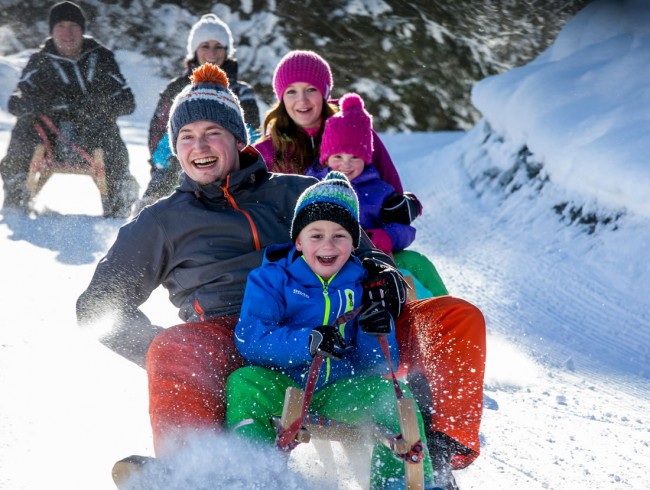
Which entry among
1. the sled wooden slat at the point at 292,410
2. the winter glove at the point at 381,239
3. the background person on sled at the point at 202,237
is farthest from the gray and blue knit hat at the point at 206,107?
the sled wooden slat at the point at 292,410

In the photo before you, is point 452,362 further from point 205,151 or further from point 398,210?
point 398,210

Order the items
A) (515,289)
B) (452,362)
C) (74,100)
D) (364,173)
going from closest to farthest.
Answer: (452,362), (364,173), (515,289), (74,100)

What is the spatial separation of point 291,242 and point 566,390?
56.2 inches

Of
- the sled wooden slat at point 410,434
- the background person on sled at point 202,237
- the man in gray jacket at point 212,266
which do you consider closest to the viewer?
the sled wooden slat at point 410,434

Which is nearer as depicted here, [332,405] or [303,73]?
[332,405]

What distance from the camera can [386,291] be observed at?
7.59 feet

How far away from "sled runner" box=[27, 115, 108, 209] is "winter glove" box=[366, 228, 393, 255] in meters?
3.38

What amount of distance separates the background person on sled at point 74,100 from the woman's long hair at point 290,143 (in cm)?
258

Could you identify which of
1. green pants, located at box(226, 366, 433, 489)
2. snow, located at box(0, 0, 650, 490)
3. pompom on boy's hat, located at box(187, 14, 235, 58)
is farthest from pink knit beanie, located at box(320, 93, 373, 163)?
pompom on boy's hat, located at box(187, 14, 235, 58)

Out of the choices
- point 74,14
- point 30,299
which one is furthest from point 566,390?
point 74,14

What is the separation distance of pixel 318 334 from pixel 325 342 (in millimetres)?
27

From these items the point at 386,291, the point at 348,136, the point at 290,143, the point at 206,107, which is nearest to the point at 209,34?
the point at 290,143

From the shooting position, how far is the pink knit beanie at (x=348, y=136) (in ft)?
11.7

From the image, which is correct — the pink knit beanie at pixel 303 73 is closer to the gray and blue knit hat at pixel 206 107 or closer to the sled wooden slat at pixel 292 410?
the gray and blue knit hat at pixel 206 107
